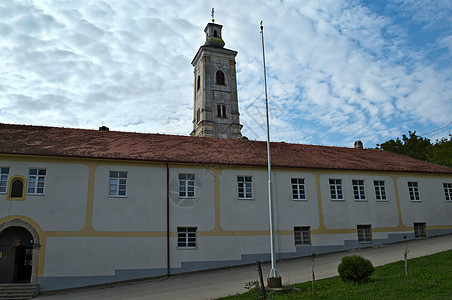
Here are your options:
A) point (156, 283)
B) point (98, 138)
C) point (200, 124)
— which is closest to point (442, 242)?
point (156, 283)

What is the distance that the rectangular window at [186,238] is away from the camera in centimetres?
2394

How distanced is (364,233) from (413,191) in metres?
5.77

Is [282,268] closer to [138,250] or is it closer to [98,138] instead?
[138,250]

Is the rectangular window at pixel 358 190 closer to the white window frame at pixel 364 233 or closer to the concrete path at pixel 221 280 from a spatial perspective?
the white window frame at pixel 364 233

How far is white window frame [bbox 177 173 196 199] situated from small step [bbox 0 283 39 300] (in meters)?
→ 9.29

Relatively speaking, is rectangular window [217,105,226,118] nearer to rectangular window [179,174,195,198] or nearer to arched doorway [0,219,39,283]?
rectangular window [179,174,195,198]

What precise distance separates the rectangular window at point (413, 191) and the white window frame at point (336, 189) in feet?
19.8

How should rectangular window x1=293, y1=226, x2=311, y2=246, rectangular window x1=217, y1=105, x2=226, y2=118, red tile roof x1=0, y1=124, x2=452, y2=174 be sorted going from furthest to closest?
rectangular window x1=217, y1=105, x2=226, y2=118, rectangular window x1=293, y1=226, x2=311, y2=246, red tile roof x1=0, y1=124, x2=452, y2=174

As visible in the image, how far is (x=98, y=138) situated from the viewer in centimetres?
2686

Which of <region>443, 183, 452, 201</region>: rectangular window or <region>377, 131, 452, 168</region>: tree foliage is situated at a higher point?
<region>377, 131, 452, 168</region>: tree foliage

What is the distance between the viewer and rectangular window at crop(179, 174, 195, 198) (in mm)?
24902

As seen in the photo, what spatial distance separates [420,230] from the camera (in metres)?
29.6

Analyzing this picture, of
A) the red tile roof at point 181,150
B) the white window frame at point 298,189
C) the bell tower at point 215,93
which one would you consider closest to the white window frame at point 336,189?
the red tile roof at point 181,150

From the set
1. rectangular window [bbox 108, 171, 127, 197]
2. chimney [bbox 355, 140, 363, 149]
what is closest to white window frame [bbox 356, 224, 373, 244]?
chimney [bbox 355, 140, 363, 149]
